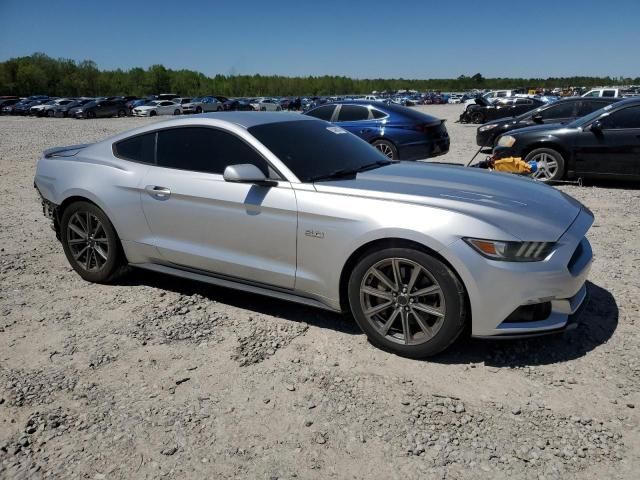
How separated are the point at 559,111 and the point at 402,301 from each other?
1108cm

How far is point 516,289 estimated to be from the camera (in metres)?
2.93

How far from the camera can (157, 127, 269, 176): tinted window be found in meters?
3.83

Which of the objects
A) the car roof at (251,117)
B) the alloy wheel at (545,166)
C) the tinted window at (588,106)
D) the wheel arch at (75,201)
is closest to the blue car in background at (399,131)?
the alloy wheel at (545,166)

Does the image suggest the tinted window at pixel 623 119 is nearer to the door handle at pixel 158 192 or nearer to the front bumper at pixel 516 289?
the front bumper at pixel 516 289

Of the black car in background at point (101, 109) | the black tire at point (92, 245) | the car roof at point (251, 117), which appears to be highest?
the car roof at point (251, 117)

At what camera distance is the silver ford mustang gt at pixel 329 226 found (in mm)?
3010

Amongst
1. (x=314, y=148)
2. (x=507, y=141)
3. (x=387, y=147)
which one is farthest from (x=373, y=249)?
(x=387, y=147)

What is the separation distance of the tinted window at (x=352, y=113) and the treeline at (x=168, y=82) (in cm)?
9154

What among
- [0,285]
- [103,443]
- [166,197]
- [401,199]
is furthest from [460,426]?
[0,285]

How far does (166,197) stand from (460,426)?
269 cm

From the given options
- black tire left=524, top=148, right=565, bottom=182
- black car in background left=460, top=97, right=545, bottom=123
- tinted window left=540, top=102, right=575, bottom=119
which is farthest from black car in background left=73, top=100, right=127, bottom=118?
black tire left=524, top=148, right=565, bottom=182

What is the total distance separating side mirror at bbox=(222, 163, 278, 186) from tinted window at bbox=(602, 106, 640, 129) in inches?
277

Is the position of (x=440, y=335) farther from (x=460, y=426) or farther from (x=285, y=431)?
(x=285, y=431)

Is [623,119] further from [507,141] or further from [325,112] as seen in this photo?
[325,112]
